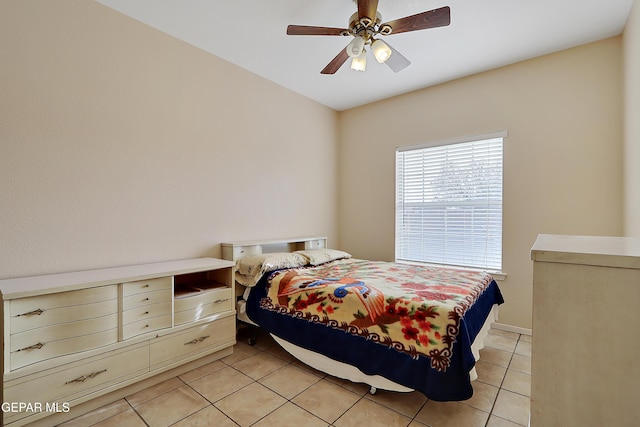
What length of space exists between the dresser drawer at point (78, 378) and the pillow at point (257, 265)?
2.99 ft

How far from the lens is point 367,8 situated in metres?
1.89

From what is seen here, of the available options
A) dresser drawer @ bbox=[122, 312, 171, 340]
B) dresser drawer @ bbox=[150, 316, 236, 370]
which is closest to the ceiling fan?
dresser drawer @ bbox=[122, 312, 171, 340]

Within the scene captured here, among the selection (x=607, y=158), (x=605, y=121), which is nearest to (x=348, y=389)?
(x=607, y=158)

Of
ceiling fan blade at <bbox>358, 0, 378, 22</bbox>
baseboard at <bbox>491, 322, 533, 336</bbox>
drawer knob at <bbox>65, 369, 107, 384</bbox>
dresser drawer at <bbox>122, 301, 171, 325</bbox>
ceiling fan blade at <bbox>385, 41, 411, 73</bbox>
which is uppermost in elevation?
ceiling fan blade at <bbox>358, 0, 378, 22</bbox>

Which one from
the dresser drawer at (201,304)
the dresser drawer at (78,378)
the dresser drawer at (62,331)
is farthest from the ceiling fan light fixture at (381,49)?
the dresser drawer at (78,378)

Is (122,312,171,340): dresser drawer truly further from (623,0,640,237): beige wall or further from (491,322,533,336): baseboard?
(623,0,640,237): beige wall

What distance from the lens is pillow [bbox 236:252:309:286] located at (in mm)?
2607

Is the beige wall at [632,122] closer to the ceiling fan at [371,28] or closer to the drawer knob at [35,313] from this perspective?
the ceiling fan at [371,28]

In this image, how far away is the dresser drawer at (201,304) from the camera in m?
2.20

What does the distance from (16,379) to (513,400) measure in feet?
9.46

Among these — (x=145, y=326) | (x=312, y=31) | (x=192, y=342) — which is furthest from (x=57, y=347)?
(x=312, y=31)

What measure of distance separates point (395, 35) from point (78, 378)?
335cm

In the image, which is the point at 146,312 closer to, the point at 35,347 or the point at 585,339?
the point at 35,347

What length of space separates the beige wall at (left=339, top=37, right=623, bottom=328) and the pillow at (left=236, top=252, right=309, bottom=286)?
220 centimetres
